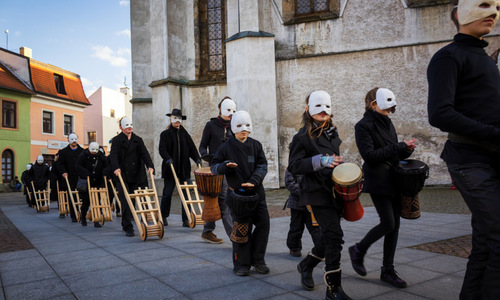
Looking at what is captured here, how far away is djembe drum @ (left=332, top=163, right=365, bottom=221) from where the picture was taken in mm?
3270

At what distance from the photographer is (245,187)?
4281 millimetres

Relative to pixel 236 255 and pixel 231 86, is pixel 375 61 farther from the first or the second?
pixel 236 255

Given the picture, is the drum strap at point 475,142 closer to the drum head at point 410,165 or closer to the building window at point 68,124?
the drum head at point 410,165

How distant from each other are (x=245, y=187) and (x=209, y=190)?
5.09 feet

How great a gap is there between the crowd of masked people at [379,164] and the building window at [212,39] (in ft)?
34.3

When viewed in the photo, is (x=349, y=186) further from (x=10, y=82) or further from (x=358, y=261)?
(x=10, y=82)

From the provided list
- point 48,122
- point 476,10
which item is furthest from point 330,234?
point 48,122

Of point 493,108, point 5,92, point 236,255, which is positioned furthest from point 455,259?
point 5,92

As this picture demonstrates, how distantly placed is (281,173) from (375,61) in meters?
5.22

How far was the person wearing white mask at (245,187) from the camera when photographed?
14.1 ft

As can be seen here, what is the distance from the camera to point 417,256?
15.8 feet

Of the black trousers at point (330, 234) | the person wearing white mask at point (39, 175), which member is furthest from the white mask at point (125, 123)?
the person wearing white mask at point (39, 175)

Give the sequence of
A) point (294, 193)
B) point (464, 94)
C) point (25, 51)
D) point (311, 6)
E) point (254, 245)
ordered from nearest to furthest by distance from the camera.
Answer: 1. point (464, 94)
2. point (254, 245)
3. point (294, 193)
4. point (311, 6)
5. point (25, 51)

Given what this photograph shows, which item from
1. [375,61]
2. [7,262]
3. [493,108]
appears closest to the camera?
[493,108]
